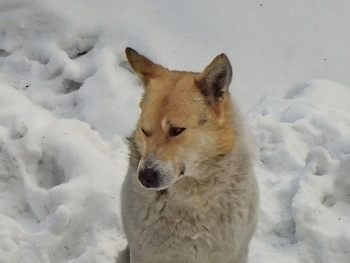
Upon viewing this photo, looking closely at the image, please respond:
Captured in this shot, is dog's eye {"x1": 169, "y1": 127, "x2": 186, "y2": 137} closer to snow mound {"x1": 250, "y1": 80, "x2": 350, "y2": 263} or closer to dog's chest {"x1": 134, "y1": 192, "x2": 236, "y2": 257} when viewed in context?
dog's chest {"x1": 134, "y1": 192, "x2": 236, "y2": 257}

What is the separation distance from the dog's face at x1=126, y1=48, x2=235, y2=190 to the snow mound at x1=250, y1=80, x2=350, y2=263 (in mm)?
1095

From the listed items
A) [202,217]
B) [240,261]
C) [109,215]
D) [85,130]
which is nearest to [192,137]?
[202,217]

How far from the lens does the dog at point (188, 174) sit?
1972 mm

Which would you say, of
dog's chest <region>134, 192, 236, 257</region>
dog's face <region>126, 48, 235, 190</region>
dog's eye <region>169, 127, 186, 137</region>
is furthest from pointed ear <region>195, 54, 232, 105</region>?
dog's chest <region>134, 192, 236, 257</region>

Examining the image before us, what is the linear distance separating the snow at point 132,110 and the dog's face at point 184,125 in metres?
0.99

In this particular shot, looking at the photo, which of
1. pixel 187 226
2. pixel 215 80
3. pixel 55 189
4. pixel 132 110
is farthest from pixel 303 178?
pixel 55 189

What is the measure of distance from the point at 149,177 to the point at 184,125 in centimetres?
27

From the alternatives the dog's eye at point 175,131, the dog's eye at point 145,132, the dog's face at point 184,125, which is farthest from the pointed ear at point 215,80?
the dog's eye at point 145,132

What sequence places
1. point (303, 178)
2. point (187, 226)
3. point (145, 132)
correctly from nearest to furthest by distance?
1. point (145, 132)
2. point (187, 226)
3. point (303, 178)

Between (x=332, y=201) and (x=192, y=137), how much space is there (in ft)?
5.13

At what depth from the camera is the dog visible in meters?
1.97

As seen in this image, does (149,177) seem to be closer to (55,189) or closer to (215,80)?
(215,80)

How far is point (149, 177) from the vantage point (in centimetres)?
194

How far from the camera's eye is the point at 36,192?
3.03m
